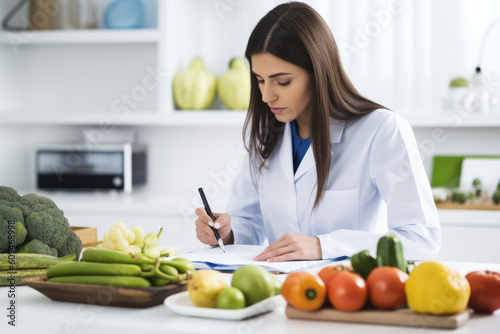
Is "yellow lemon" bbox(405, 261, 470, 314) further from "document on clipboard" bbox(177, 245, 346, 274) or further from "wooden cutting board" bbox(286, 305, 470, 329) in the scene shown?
"document on clipboard" bbox(177, 245, 346, 274)

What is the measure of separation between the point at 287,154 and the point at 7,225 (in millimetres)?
816

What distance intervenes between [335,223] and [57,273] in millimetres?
828

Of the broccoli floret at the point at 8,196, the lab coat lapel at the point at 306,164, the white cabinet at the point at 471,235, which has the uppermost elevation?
the lab coat lapel at the point at 306,164

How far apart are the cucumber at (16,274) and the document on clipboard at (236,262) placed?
1.04 ft

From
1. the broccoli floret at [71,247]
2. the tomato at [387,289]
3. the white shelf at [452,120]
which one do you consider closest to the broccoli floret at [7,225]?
the broccoli floret at [71,247]

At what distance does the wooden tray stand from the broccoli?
0.67 feet

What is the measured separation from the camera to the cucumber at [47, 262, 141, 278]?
1076mm

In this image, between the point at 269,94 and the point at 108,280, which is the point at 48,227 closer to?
the point at 108,280

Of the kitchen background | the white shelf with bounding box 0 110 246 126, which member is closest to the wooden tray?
the kitchen background

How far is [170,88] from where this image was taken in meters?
3.04

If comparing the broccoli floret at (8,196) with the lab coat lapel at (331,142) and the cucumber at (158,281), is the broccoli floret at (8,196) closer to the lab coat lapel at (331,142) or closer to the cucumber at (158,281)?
the cucumber at (158,281)

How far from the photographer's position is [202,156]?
132 inches

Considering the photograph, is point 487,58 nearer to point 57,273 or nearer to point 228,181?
point 228,181

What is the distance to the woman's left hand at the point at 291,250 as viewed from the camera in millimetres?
1372
